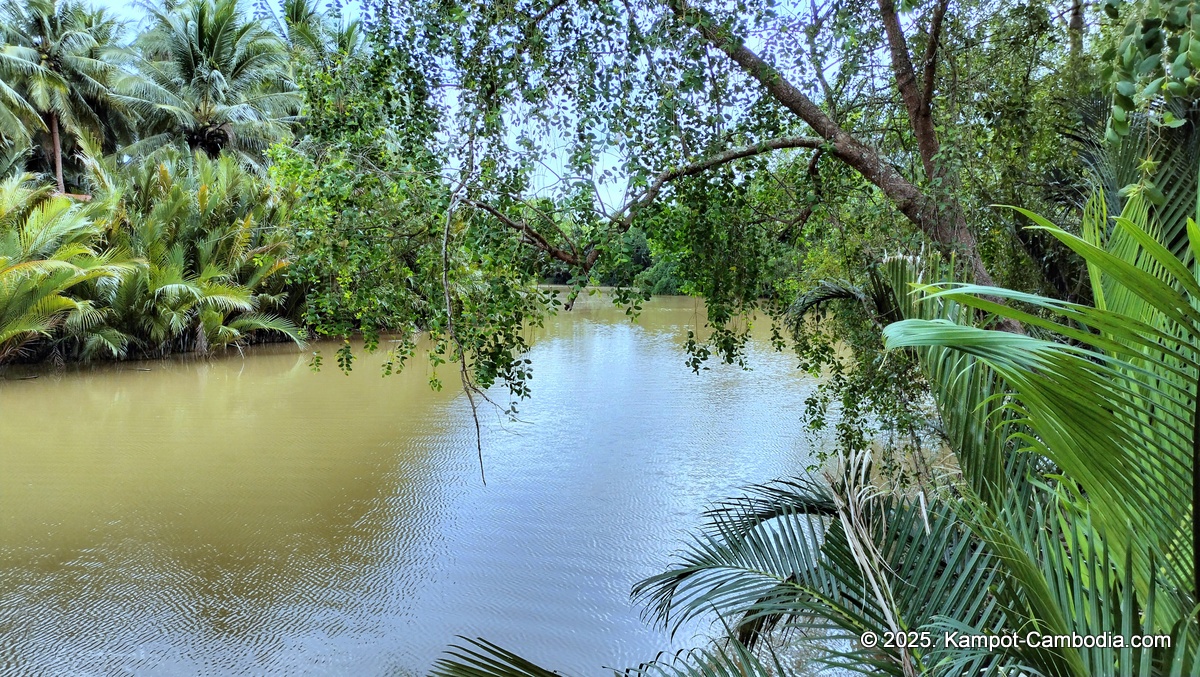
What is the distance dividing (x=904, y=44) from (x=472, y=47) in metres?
1.79

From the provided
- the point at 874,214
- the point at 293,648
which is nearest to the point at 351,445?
the point at 293,648

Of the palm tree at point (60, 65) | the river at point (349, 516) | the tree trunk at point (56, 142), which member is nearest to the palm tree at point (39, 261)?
the river at point (349, 516)

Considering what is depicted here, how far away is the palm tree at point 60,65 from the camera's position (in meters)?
16.0

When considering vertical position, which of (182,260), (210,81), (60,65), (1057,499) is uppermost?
(60,65)

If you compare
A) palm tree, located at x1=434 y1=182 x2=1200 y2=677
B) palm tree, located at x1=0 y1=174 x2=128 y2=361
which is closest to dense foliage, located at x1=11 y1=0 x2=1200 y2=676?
palm tree, located at x1=434 y1=182 x2=1200 y2=677

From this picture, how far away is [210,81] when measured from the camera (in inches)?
693

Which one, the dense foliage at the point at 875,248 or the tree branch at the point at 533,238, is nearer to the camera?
the dense foliage at the point at 875,248

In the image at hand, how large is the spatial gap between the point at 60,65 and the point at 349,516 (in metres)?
18.1

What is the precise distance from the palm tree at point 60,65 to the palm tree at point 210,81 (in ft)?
3.48

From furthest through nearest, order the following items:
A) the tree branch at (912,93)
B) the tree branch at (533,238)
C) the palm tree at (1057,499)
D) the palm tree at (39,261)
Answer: the palm tree at (39,261) → the tree branch at (912,93) → the tree branch at (533,238) → the palm tree at (1057,499)

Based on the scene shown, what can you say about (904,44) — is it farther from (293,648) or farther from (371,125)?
(293,648)

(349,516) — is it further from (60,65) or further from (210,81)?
(60,65)

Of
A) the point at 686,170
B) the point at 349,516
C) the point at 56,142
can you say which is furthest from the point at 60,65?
the point at 686,170

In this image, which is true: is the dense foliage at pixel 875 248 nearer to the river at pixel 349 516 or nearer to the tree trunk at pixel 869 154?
the tree trunk at pixel 869 154
